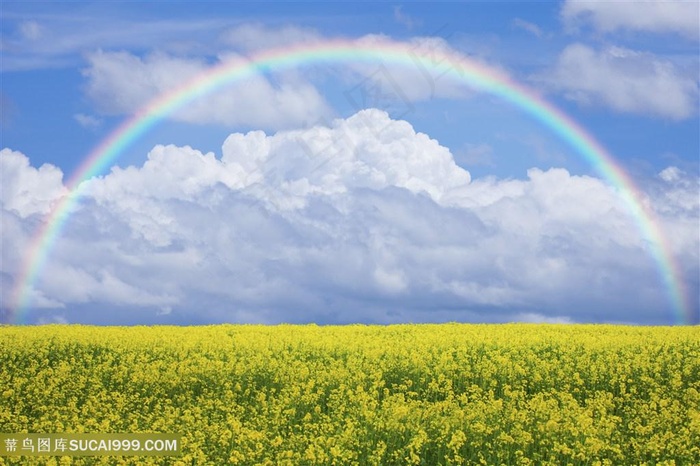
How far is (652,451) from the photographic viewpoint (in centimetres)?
1391

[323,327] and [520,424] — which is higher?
[323,327]

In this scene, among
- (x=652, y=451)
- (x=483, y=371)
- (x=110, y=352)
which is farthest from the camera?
(x=110, y=352)

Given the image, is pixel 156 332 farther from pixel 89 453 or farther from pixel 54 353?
pixel 89 453

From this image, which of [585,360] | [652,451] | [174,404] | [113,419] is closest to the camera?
[652,451]

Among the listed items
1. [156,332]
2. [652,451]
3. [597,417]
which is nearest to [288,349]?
[156,332]

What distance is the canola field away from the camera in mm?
13852

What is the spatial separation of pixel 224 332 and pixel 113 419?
12132 mm

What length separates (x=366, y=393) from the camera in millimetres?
17078

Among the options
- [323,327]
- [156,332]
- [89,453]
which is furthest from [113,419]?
[323,327]

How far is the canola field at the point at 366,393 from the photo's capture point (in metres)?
13.9

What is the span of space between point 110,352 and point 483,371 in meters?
10.9

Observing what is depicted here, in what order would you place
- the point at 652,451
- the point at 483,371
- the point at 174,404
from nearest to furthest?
the point at 652,451 < the point at 174,404 < the point at 483,371

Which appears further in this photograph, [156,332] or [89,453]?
[156,332]

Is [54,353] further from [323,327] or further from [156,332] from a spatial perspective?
[323,327]
